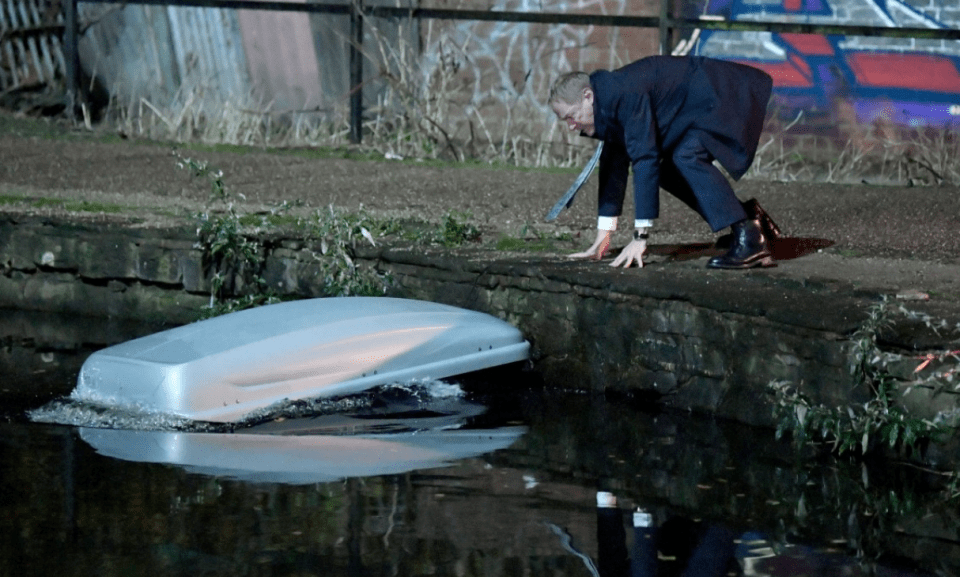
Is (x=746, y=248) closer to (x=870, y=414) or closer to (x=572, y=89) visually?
(x=572, y=89)

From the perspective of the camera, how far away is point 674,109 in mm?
5641

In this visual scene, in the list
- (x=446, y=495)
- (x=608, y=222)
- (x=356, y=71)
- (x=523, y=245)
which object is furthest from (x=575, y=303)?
(x=356, y=71)

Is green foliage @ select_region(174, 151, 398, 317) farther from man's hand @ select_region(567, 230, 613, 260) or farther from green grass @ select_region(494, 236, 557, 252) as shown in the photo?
man's hand @ select_region(567, 230, 613, 260)

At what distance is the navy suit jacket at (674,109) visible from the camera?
216 inches

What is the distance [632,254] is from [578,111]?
2.17 feet

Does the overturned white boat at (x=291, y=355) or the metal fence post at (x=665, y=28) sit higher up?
the metal fence post at (x=665, y=28)

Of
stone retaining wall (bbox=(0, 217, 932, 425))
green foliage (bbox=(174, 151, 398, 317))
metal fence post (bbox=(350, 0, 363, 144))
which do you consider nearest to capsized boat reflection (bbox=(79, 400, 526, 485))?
stone retaining wall (bbox=(0, 217, 932, 425))

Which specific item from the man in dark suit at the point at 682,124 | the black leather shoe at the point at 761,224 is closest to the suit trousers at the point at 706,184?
the man in dark suit at the point at 682,124

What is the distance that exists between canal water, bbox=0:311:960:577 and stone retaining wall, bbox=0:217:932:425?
0.57 ft

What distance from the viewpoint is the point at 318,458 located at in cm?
461

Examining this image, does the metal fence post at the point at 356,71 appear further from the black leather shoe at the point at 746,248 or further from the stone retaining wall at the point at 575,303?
the black leather shoe at the point at 746,248

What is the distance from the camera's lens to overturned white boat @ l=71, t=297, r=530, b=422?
511 cm

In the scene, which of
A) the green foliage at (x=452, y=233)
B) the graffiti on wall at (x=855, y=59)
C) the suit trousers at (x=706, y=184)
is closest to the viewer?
the suit trousers at (x=706, y=184)

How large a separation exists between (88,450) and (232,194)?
3764 mm
